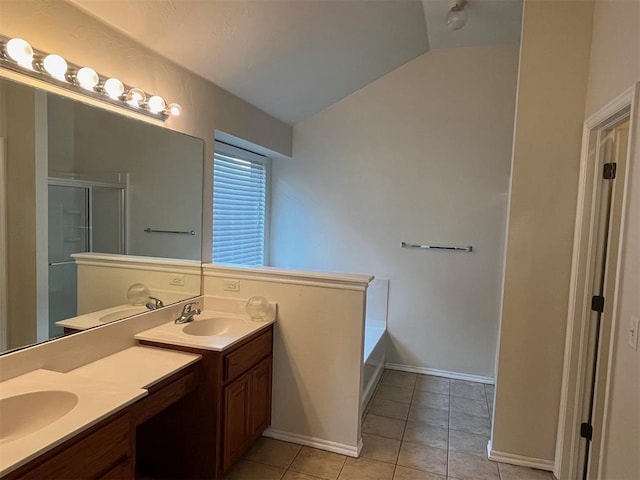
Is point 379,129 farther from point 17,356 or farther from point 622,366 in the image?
point 17,356

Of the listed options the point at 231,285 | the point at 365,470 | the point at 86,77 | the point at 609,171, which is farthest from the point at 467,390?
the point at 86,77

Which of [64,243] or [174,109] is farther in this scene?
[174,109]

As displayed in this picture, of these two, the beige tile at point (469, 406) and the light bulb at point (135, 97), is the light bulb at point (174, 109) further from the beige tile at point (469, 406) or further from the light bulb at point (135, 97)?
the beige tile at point (469, 406)

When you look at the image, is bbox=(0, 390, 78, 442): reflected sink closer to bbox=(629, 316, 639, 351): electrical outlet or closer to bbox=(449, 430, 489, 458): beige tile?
bbox=(629, 316, 639, 351): electrical outlet

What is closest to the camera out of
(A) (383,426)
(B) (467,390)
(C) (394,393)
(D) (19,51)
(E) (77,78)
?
(D) (19,51)

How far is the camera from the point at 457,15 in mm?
2676

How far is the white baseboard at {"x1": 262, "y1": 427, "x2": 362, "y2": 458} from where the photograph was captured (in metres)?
2.43

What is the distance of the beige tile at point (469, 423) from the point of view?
277 centimetres

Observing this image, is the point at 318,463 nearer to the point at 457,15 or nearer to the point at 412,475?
the point at 412,475

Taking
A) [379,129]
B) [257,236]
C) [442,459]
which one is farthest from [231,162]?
[442,459]

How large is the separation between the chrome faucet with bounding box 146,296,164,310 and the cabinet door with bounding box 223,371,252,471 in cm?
66

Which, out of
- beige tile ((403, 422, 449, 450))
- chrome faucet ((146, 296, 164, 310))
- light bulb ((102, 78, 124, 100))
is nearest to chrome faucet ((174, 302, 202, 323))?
chrome faucet ((146, 296, 164, 310))

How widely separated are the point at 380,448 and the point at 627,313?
5.47 ft

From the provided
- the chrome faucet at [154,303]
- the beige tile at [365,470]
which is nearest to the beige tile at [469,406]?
the beige tile at [365,470]
